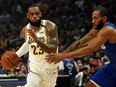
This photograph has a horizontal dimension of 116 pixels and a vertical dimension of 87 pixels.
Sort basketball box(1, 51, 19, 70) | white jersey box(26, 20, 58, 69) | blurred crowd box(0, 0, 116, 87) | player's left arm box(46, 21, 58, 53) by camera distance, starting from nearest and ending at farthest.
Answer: player's left arm box(46, 21, 58, 53), white jersey box(26, 20, 58, 69), basketball box(1, 51, 19, 70), blurred crowd box(0, 0, 116, 87)

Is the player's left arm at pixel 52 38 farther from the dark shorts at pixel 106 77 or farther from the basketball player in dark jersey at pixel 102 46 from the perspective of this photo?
the dark shorts at pixel 106 77

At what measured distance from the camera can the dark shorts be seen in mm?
5996

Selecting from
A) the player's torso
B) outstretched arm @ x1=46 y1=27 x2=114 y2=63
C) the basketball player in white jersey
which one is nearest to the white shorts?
the basketball player in white jersey

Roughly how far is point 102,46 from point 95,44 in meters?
0.42

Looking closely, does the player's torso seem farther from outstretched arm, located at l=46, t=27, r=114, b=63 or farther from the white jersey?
outstretched arm, located at l=46, t=27, r=114, b=63

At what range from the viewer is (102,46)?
5887 mm

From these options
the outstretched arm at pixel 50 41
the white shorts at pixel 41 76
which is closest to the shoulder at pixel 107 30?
the outstretched arm at pixel 50 41

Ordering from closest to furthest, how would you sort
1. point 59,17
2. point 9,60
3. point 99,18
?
point 99,18 → point 9,60 → point 59,17

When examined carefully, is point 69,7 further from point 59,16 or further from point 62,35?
point 62,35

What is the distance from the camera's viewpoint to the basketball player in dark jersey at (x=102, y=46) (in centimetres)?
538

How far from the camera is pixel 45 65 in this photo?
263 inches

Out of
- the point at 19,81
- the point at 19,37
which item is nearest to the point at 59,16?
the point at 19,37

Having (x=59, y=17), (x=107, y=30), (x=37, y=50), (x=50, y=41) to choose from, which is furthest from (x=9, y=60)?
(x=59, y=17)

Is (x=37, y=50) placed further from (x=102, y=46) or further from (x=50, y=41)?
(x=102, y=46)
